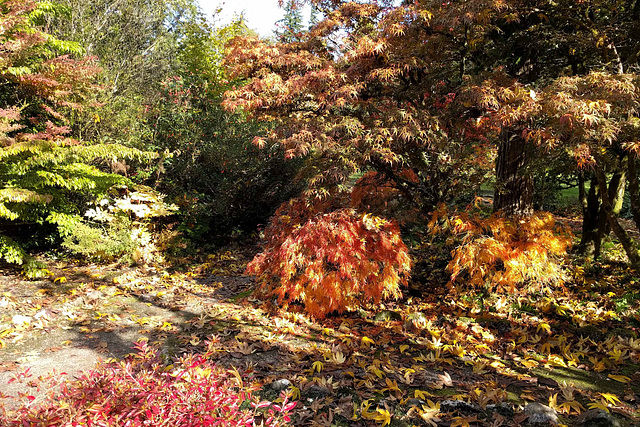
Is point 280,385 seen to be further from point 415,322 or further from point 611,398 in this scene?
point 611,398

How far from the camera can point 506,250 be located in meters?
4.26

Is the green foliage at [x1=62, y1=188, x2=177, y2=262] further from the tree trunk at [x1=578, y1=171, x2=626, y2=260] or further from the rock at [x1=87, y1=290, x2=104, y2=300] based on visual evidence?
the tree trunk at [x1=578, y1=171, x2=626, y2=260]

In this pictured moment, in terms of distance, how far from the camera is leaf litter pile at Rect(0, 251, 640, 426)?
2.87 meters

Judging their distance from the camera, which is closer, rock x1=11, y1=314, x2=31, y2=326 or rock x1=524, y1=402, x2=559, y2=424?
rock x1=524, y1=402, x2=559, y2=424

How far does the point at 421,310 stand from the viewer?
475 centimetres

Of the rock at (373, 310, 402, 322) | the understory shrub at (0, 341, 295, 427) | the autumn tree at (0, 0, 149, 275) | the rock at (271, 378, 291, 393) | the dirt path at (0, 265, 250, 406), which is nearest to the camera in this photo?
the understory shrub at (0, 341, 295, 427)

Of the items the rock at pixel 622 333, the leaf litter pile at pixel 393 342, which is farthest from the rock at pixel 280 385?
the rock at pixel 622 333

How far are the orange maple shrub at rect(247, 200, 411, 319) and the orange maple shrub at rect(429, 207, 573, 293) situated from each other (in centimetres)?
66

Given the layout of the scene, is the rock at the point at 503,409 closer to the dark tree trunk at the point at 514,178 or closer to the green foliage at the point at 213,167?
the dark tree trunk at the point at 514,178

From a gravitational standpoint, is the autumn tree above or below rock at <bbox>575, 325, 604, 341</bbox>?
above

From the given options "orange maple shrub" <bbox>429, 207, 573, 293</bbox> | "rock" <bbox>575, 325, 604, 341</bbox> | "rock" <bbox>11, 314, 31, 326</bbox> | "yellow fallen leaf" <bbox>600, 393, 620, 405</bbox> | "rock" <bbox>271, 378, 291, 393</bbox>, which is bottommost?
"rock" <bbox>11, 314, 31, 326</bbox>

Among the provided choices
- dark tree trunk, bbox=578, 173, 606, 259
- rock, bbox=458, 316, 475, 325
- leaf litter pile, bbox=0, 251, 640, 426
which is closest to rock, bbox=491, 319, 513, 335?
leaf litter pile, bbox=0, 251, 640, 426

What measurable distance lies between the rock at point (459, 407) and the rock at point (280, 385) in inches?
45.8

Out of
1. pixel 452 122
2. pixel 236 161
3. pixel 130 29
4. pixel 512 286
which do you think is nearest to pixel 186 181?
pixel 236 161
